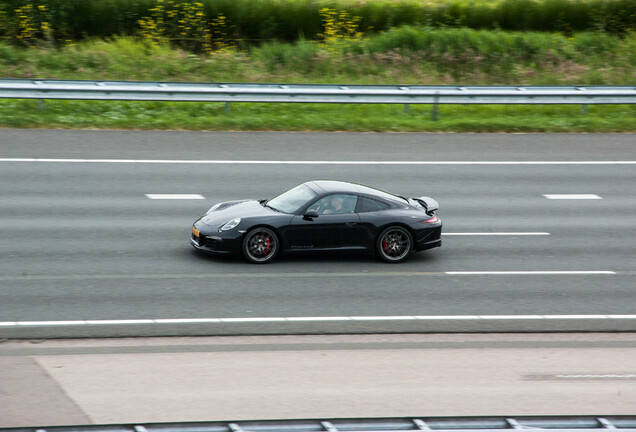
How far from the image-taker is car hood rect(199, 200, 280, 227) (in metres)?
13.0

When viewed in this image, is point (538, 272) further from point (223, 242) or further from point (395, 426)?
point (395, 426)

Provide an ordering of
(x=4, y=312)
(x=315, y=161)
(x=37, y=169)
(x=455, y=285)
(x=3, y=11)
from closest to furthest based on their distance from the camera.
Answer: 1. (x=4, y=312)
2. (x=455, y=285)
3. (x=37, y=169)
4. (x=315, y=161)
5. (x=3, y=11)

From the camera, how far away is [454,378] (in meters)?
9.11

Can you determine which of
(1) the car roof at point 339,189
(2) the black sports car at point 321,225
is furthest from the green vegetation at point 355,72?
(2) the black sports car at point 321,225

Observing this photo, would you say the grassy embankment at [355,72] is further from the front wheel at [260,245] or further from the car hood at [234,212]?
the front wheel at [260,245]

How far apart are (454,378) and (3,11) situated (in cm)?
2381

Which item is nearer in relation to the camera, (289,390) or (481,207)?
(289,390)

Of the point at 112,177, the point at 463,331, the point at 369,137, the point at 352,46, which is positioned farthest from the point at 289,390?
the point at 352,46

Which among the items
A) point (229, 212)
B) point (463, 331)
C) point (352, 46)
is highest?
point (352, 46)

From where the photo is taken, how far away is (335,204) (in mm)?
13312

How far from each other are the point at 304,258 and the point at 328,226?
71cm

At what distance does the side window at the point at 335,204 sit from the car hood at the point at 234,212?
2.21 ft

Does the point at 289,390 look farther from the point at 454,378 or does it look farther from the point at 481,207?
the point at 481,207

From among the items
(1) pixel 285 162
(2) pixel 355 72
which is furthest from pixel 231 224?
(2) pixel 355 72
